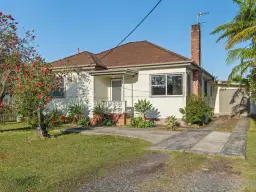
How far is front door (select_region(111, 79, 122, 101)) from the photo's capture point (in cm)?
1612

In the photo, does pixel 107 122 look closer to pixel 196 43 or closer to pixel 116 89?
pixel 116 89

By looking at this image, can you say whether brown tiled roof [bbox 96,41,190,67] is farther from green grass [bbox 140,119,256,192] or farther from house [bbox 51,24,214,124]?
green grass [bbox 140,119,256,192]

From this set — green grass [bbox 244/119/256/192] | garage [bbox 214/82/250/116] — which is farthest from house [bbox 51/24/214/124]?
garage [bbox 214/82/250/116]

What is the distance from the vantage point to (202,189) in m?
4.09

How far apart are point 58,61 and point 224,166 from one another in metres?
14.8

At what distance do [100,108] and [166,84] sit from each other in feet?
15.0

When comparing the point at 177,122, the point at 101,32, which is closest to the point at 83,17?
the point at 101,32

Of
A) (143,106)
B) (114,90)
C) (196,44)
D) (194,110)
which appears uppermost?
(196,44)

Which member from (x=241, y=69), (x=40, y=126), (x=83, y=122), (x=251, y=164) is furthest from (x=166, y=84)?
(x=251, y=164)

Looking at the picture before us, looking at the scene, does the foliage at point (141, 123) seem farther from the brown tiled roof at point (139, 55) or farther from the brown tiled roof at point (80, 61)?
the brown tiled roof at point (80, 61)

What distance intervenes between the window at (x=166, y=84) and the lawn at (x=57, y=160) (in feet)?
18.8

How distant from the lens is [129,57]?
54.7ft

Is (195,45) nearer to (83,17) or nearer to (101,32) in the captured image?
(101,32)

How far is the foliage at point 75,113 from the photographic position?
14664 mm
